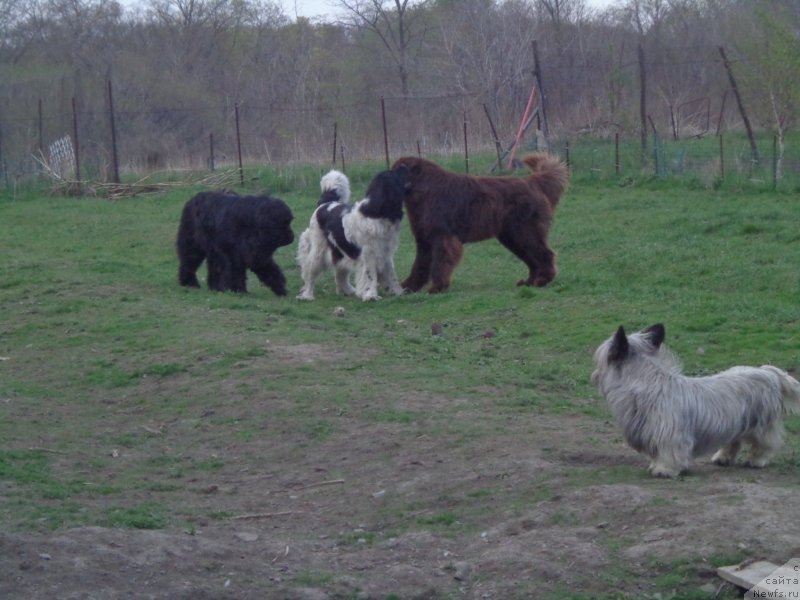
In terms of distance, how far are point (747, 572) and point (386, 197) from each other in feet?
32.4

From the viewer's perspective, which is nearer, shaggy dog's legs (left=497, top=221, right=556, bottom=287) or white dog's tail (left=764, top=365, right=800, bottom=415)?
white dog's tail (left=764, top=365, right=800, bottom=415)

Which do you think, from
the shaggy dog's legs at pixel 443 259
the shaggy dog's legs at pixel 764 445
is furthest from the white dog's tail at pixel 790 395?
the shaggy dog's legs at pixel 443 259

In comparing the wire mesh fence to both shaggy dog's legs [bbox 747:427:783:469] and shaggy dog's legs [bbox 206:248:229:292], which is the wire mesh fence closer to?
shaggy dog's legs [bbox 206:248:229:292]

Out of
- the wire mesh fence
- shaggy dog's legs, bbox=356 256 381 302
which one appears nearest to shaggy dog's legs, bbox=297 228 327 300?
shaggy dog's legs, bbox=356 256 381 302

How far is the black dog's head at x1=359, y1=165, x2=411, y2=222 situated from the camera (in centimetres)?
1430

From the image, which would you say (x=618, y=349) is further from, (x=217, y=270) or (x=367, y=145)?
(x=367, y=145)

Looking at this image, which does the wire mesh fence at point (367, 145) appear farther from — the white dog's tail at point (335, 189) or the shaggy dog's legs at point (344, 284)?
the shaggy dog's legs at point (344, 284)

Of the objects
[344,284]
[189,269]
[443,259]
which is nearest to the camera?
[443,259]

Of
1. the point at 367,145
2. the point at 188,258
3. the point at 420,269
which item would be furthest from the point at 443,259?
the point at 367,145

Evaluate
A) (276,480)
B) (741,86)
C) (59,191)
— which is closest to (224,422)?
(276,480)

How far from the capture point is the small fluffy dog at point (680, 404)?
6641 mm

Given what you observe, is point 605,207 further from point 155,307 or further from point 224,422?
point 224,422

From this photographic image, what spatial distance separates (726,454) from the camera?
713cm

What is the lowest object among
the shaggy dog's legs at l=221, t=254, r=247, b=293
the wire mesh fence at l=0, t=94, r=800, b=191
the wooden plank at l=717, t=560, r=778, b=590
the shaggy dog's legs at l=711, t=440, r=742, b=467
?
the shaggy dog's legs at l=711, t=440, r=742, b=467
